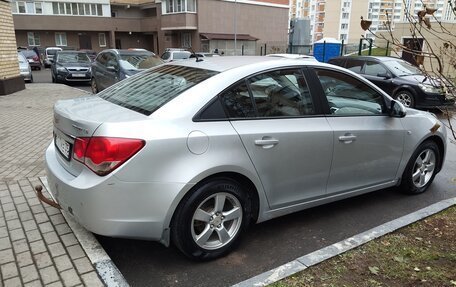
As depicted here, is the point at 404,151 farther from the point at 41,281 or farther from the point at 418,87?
the point at 418,87

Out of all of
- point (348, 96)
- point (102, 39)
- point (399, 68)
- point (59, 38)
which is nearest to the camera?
point (348, 96)

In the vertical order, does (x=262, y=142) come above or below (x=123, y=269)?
above

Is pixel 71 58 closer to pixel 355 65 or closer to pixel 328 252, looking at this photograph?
pixel 355 65

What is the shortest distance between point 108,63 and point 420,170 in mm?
10475

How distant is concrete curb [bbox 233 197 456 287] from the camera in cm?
281

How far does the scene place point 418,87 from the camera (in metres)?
11.1

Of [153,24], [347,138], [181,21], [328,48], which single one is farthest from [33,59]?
[347,138]

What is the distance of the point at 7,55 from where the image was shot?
12.9 m

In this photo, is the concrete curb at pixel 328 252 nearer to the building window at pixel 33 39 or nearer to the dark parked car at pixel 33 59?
the dark parked car at pixel 33 59

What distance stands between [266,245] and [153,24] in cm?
5003

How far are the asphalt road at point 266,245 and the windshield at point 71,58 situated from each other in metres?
16.8

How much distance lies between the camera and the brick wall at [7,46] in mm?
12570

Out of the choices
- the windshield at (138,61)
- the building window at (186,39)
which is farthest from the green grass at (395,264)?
the building window at (186,39)

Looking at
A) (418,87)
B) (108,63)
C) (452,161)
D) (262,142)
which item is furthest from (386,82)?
(262,142)
